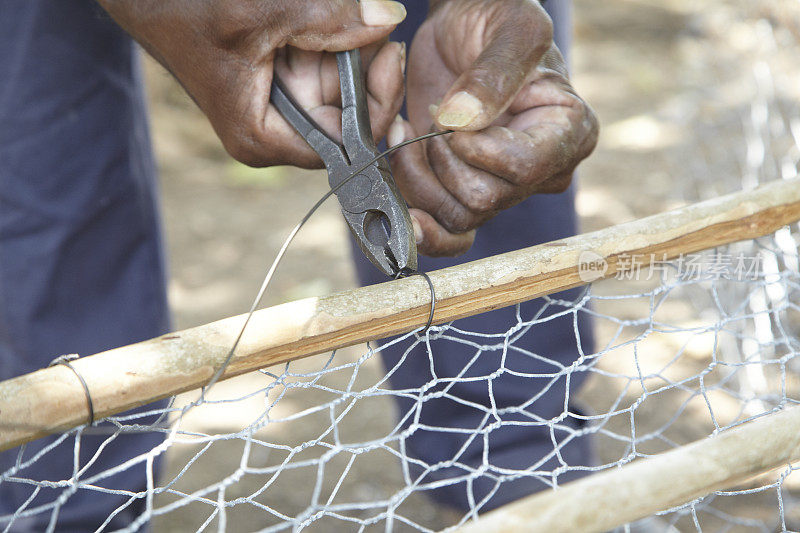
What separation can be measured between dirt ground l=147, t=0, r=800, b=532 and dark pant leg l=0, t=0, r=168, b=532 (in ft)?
1.17

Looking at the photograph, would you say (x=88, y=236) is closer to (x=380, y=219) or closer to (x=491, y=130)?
(x=380, y=219)

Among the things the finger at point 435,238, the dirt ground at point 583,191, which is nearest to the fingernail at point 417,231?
the finger at point 435,238

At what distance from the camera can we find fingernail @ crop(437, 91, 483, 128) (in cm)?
79

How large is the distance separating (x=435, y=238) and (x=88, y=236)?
2.26 feet

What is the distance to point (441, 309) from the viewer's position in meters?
0.78

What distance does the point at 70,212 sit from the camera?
123cm

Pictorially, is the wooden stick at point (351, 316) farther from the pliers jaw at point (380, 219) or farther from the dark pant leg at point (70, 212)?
the dark pant leg at point (70, 212)

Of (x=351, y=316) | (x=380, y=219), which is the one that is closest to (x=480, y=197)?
(x=380, y=219)

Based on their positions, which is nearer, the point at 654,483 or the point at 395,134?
the point at 654,483

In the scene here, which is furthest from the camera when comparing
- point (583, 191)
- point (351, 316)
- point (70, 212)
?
point (583, 191)

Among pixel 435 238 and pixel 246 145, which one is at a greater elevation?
pixel 246 145

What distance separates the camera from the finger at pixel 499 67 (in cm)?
79

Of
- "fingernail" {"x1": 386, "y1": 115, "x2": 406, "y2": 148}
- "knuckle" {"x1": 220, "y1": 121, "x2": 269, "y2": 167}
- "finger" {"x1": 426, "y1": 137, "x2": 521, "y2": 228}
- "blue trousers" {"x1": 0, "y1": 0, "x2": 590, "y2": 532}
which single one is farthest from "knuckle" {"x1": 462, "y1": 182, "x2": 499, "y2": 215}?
"blue trousers" {"x1": 0, "y1": 0, "x2": 590, "y2": 532}

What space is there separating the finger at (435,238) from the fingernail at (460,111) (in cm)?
12
